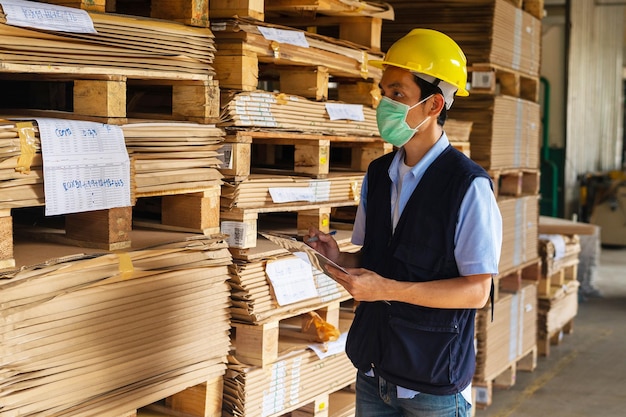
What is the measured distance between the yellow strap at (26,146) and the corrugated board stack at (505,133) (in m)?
3.98

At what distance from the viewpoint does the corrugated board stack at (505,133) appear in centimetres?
637

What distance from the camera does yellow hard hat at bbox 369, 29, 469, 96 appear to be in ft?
10.6

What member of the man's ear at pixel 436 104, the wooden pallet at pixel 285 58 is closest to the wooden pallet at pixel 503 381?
the wooden pallet at pixel 285 58

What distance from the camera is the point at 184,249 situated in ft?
11.4

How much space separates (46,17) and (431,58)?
1432 mm

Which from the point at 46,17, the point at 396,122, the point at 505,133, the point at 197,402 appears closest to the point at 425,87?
the point at 396,122

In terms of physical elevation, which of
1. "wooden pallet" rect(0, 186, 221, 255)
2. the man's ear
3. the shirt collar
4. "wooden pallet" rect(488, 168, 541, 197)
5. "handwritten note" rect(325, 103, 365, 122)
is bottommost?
"wooden pallet" rect(0, 186, 221, 255)

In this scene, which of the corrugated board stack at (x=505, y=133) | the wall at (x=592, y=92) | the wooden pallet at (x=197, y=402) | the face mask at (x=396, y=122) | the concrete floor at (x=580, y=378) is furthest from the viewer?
the wall at (x=592, y=92)

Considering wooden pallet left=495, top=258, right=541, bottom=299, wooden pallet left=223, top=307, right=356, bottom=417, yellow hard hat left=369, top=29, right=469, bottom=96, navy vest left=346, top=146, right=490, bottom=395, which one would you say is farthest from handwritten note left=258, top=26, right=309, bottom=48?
wooden pallet left=495, top=258, right=541, bottom=299

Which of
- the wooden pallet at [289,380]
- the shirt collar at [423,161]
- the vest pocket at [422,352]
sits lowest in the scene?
the wooden pallet at [289,380]

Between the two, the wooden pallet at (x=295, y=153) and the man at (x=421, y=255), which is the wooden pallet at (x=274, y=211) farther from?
the man at (x=421, y=255)

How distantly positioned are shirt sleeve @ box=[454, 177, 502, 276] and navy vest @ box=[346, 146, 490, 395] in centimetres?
3

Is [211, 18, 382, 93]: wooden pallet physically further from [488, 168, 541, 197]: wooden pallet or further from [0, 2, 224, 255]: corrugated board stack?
[488, 168, 541, 197]: wooden pallet

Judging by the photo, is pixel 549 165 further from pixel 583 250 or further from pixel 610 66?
pixel 610 66
